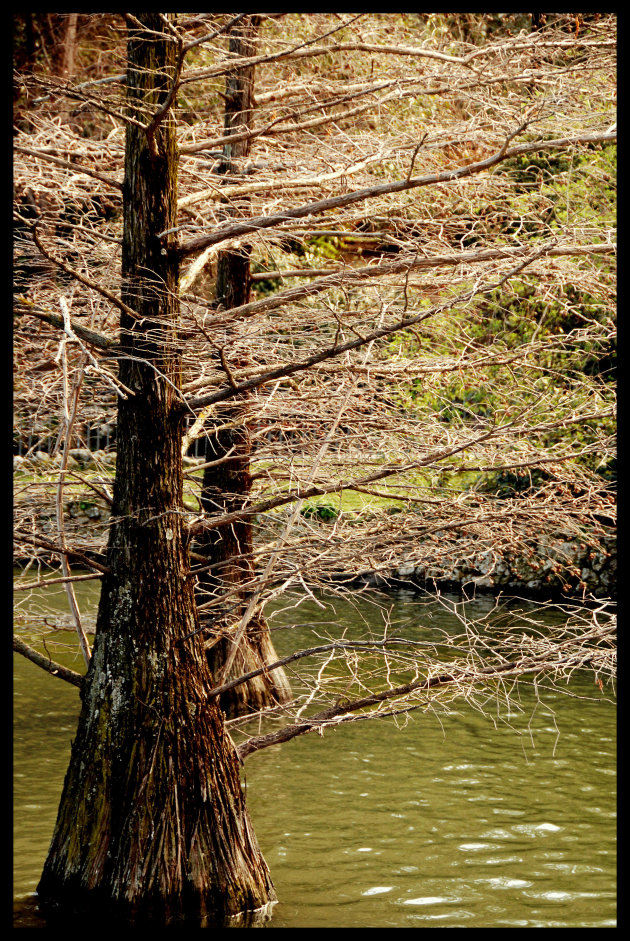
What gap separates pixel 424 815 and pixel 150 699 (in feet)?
12.2

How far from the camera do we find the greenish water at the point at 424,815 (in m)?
6.77

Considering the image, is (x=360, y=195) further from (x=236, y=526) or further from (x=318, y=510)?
(x=236, y=526)

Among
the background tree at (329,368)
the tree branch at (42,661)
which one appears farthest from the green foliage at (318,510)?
the tree branch at (42,661)

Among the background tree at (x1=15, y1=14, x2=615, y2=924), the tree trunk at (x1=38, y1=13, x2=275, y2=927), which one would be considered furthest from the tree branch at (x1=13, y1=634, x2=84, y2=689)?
the background tree at (x1=15, y1=14, x2=615, y2=924)

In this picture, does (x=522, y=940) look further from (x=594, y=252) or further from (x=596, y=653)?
(x=594, y=252)

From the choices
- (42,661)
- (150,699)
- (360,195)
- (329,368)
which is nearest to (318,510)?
(329,368)

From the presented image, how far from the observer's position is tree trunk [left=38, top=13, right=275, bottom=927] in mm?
5727

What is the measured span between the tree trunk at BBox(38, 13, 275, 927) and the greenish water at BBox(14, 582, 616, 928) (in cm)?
59

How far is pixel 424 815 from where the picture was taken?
8711 millimetres

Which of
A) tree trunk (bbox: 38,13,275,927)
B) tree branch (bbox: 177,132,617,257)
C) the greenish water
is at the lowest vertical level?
the greenish water

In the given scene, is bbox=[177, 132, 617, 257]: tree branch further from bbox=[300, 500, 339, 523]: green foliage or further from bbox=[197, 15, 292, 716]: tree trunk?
bbox=[197, 15, 292, 716]: tree trunk

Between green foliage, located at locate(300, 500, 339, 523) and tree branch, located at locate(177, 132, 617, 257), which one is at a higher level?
tree branch, located at locate(177, 132, 617, 257)

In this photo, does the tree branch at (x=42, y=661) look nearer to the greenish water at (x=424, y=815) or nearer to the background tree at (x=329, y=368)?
the background tree at (x=329, y=368)
